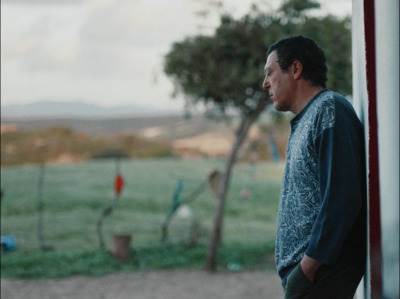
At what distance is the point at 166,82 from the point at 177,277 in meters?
2.30

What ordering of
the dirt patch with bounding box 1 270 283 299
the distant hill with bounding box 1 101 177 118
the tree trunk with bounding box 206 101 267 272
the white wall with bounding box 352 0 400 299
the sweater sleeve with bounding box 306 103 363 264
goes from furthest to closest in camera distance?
the distant hill with bounding box 1 101 177 118, the tree trunk with bounding box 206 101 267 272, the dirt patch with bounding box 1 270 283 299, the sweater sleeve with bounding box 306 103 363 264, the white wall with bounding box 352 0 400 299

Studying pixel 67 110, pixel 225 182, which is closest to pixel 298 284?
pixel 225 182

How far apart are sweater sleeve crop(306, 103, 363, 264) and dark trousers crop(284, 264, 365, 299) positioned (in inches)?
3.4

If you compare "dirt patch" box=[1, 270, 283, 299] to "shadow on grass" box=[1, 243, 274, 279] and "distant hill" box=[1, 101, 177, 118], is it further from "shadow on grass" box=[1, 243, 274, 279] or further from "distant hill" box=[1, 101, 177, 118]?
"distant hill" box=[1, 101, 177, 118]

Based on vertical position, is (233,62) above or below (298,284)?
above

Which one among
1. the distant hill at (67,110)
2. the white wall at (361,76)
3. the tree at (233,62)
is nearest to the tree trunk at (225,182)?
the tree at (233,62)

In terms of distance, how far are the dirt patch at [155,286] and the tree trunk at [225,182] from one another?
22 cm

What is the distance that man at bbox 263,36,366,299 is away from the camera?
1896mm

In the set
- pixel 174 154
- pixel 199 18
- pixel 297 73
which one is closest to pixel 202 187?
pixel 174 154

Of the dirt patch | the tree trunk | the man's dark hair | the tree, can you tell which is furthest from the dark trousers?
the tree trunk

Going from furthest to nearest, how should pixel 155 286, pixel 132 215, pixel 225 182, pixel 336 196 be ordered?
1. pixel 132 215
2. pixel 225 182
3. pixel 155 286
4. pixel 336 196

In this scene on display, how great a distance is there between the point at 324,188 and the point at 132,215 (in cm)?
848

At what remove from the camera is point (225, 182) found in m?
7.71

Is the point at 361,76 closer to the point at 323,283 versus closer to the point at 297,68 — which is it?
the point at 297,68
